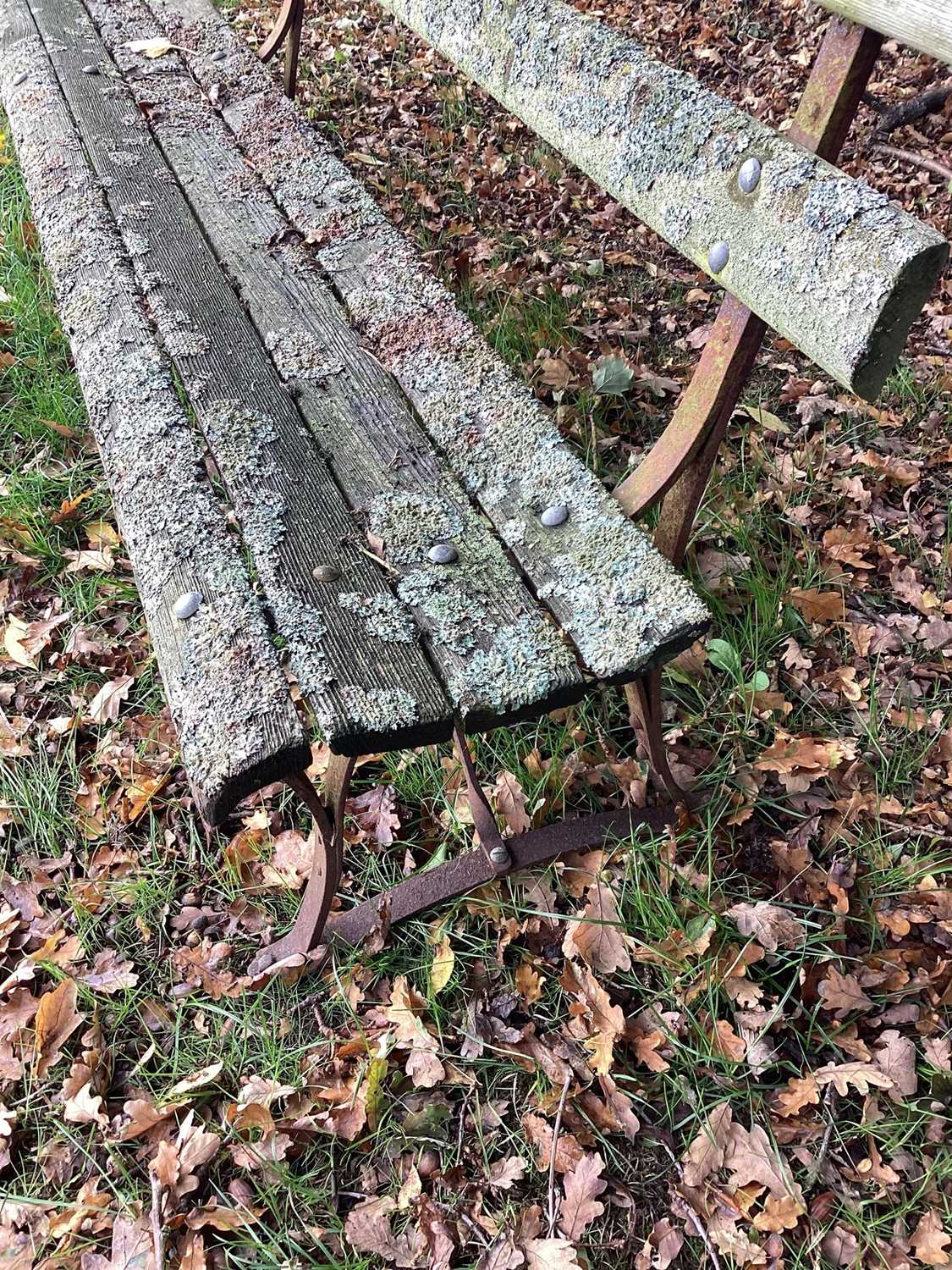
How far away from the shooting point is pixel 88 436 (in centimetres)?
275

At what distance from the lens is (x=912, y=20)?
3.53ft

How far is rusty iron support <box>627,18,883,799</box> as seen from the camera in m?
1.19

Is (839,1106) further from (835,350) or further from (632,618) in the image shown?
(835,350)

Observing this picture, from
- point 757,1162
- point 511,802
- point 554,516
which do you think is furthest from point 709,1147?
point 554,516

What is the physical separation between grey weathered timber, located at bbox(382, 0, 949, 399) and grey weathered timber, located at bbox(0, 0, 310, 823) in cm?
87

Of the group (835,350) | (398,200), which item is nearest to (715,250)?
(835,350)

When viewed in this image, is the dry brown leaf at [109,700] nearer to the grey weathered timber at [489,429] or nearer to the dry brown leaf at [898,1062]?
the grey weathered timber at [489,429]

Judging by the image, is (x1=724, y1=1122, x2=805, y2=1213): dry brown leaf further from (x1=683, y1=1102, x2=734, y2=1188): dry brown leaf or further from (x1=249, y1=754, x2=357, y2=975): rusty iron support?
(x1=249, y1=754, x2=357, y2=975): rusty iron support

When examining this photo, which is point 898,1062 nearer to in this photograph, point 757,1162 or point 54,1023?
point 757,1162

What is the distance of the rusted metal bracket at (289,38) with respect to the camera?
10.1 ft

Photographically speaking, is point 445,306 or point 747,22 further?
point 747,22

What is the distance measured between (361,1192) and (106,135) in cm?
257

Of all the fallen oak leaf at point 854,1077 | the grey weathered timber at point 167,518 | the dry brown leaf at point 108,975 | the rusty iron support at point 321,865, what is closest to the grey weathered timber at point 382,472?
the grey weathered timber at point 167,518

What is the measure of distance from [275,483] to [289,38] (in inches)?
99.6
